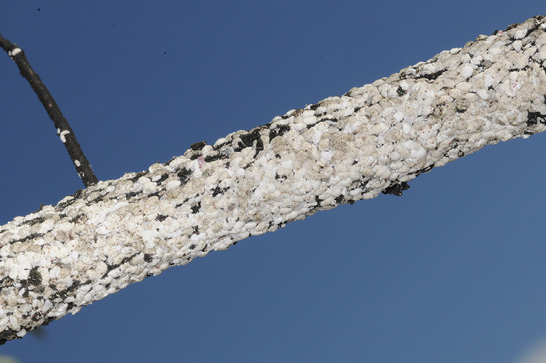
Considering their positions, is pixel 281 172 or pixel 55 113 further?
pixel 55 113

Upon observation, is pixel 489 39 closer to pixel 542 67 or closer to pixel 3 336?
pixel 542 67

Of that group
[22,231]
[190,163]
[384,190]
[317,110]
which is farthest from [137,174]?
[384,190]

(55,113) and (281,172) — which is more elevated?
(55,113)

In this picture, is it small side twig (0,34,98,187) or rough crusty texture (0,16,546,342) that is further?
small side twig (0,34,98,187)

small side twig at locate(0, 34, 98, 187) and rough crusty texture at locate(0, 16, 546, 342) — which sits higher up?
small side twig at locate(0, 34, 98, 187)

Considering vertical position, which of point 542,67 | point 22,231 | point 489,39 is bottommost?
point 542,67
